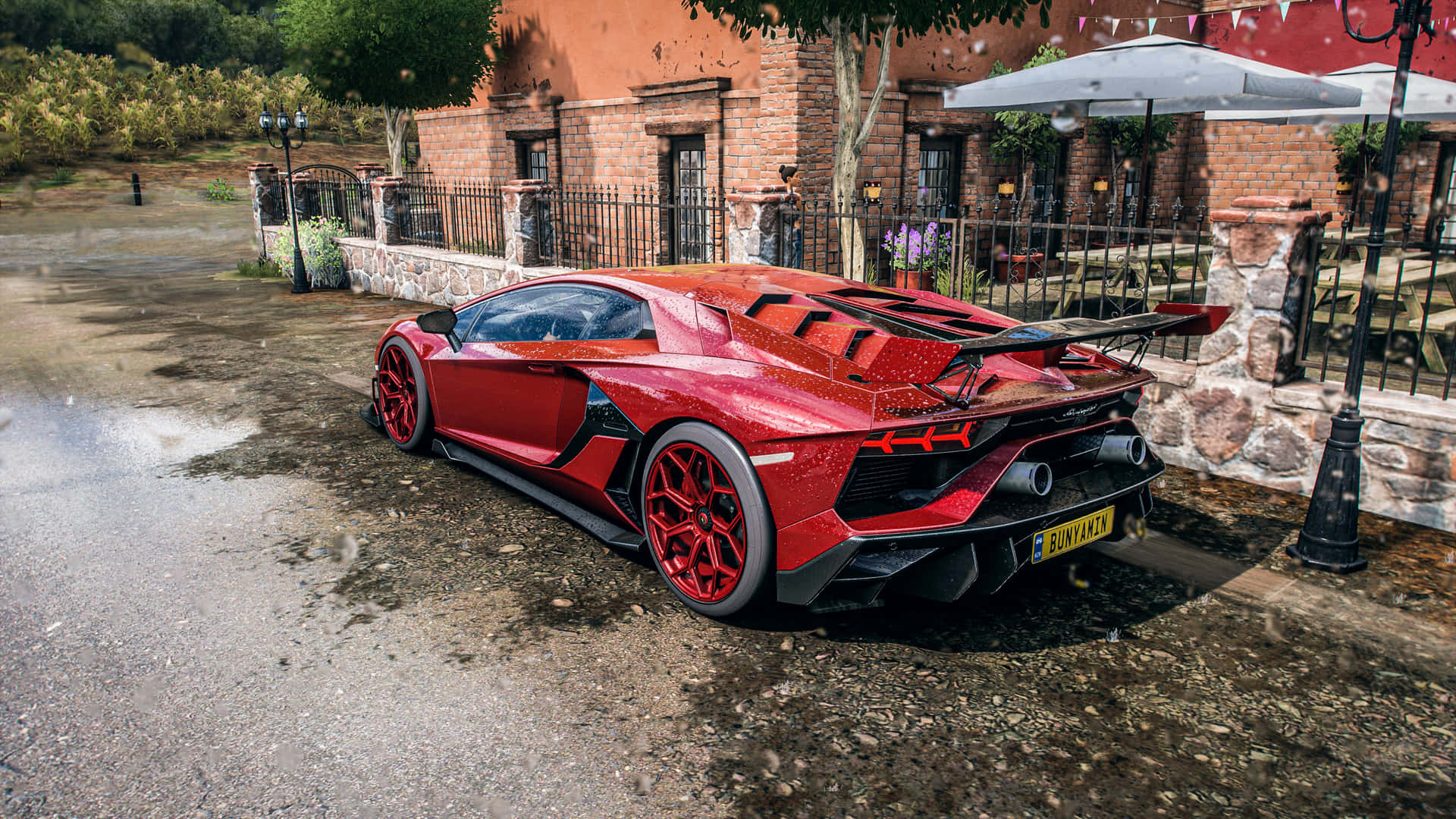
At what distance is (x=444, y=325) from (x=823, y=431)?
9.93 feet

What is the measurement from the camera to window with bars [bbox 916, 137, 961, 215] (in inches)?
569

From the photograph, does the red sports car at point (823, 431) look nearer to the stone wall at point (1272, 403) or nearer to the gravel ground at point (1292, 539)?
the gravel ground at point (1292, 539)

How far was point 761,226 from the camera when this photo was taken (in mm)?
8734

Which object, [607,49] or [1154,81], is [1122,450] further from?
[607,49]

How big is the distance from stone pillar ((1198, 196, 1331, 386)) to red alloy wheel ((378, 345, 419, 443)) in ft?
16.7

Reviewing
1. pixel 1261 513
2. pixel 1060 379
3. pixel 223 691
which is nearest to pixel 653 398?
pixel 1060 379

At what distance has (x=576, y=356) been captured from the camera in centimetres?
456

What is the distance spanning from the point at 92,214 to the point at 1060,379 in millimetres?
31912

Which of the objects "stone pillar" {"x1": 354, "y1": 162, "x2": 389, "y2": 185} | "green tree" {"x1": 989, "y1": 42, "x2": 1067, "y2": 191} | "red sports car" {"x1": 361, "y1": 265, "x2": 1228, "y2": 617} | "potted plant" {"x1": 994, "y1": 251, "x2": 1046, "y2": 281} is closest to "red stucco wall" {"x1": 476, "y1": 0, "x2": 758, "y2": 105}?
"stone pillar" {"x1": 354, "y1": 162, "x2": 389, "y2": 185}

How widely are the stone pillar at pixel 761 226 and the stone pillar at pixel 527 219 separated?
3.56 meters

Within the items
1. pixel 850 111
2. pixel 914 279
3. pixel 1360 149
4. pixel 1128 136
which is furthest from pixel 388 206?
pixel 1360 149

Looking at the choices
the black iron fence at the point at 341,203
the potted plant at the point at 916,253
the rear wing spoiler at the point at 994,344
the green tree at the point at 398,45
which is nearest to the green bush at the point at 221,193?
the green tree at the point at 398,45

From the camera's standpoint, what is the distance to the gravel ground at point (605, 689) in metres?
2.92

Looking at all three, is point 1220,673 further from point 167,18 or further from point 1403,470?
point 167,18
